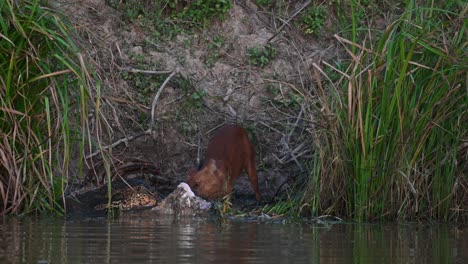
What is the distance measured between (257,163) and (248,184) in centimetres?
24

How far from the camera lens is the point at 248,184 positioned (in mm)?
10883

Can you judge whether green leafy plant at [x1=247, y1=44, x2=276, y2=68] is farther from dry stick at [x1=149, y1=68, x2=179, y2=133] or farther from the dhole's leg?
the dhole's leg

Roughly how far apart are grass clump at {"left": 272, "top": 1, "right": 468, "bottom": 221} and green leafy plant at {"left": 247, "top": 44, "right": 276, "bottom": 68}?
2.23 metres

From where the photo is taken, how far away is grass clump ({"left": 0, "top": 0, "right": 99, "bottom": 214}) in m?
8.88

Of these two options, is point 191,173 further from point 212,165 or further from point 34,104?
point 34,104

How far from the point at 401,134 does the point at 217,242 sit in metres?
2.19

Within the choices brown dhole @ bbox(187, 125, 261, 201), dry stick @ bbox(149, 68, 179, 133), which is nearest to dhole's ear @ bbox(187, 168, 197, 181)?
brown dhole @ bbox(187, 125, 261, 201)

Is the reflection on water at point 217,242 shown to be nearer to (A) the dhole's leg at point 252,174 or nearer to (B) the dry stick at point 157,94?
(A) the dhole's leg at point 252,174

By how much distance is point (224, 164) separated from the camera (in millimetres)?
10117

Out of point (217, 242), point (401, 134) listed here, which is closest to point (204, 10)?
point (401, 134)

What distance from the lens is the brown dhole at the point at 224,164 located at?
10.1 metres

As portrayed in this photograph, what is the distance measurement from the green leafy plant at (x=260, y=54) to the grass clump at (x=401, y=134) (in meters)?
2.23

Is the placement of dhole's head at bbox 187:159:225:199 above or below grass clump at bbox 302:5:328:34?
below

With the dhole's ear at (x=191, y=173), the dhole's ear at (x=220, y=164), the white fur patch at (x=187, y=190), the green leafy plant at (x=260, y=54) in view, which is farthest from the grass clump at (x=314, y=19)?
the white fur patch at (x=187, y=190)
